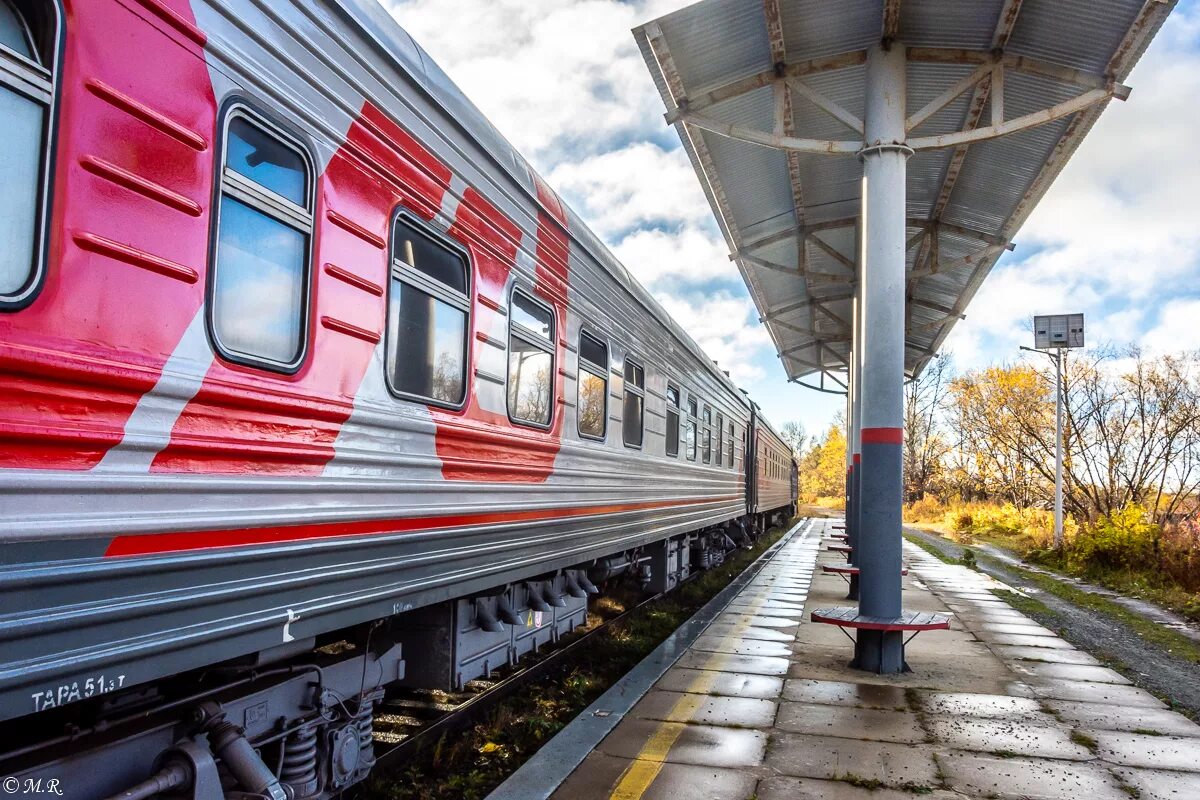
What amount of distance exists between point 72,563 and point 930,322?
14266 millimetres

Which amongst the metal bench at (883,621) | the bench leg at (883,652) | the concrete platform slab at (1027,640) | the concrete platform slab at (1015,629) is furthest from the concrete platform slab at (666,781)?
the concrete platform slab at (1015,629)

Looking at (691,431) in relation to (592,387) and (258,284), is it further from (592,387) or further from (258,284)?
(258,284)

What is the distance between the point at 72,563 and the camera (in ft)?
6.18

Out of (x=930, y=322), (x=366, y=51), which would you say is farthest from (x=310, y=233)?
(x=930, y=322)

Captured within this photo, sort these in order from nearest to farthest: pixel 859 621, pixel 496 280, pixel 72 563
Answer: pixel 72 563
pixel 496 280
pixel 859 621

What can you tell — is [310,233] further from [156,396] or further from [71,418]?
[71,418]

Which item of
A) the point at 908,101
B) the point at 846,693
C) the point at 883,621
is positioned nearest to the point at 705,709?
the point at 846,693

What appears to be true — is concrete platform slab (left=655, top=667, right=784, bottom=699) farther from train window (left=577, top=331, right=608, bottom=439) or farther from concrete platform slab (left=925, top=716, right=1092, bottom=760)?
train window (left=577, top=331, right=608, bottom=439)

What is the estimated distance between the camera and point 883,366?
638 cm

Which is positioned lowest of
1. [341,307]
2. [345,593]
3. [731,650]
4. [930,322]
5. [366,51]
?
[731,650]

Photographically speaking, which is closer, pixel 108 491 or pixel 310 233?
pixel 108 491

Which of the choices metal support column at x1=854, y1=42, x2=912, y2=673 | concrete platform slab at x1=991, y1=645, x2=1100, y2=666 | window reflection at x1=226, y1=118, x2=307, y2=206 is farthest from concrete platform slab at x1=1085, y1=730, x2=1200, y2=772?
window reflection at x1=226, y1=118, x2=307, y2=206

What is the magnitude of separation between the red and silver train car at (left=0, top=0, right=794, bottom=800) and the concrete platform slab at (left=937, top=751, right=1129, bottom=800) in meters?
2.40

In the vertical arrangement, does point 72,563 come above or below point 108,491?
below
